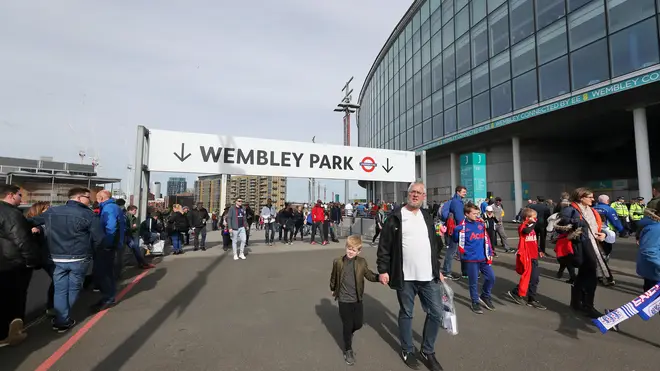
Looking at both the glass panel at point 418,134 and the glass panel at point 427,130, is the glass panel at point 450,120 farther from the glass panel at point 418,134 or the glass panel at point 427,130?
the glass panel at point 418,134

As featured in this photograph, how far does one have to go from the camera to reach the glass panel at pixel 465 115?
74.2 feet

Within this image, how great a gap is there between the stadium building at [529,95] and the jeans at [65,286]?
1102 centimetres

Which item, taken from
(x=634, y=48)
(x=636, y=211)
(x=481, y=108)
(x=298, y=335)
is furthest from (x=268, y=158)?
(x=481, y=108)

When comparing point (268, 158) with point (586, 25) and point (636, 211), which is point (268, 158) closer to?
point (636, 211)

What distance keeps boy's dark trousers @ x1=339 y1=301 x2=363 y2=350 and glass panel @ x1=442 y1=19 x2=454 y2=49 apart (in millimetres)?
26642

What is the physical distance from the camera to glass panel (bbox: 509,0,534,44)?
18.4 m

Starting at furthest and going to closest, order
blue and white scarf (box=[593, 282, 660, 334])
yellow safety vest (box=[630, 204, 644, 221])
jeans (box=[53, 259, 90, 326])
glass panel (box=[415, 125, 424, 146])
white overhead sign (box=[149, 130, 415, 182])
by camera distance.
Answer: glass panel (box=[415, 125, 424, 146]), yellow safety vest (box=[630, 204, 644, 221]), white overhead sign (box=[149, 130, 415, 182]), jeans (box=[53, 259, 90, 326]), blue and white scarf (box=[593, 282, 660, 334])

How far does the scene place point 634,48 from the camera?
13727mm

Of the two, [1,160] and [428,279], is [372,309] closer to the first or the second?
[428,279]

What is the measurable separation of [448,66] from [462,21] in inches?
130

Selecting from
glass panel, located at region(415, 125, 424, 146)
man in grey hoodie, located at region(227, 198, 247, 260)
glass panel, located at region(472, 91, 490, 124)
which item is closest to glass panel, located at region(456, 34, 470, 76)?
glass panel, located at region(472, 91, 490, 124)

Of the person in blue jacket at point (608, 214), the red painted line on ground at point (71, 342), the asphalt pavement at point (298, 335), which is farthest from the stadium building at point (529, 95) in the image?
the red painted line on ground at point (71, 342)

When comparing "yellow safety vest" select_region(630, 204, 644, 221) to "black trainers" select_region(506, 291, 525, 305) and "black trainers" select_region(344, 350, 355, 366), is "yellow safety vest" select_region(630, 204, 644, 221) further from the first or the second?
"black trainers" select_region(344, 350, 355, 366)

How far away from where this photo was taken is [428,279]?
116 inches
